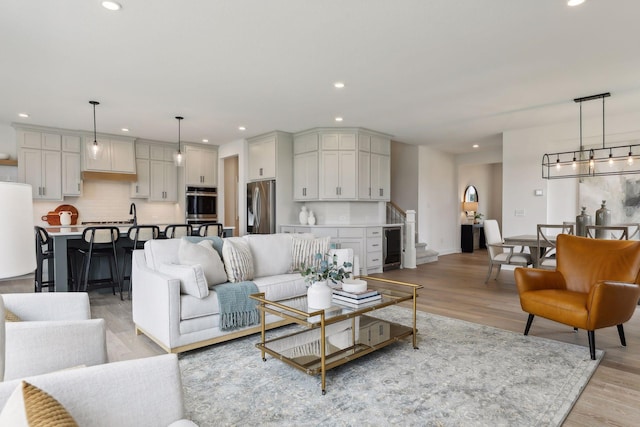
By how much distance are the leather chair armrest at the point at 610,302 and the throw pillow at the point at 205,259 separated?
2982mm

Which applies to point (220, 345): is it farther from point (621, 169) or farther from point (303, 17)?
point (621, 169)

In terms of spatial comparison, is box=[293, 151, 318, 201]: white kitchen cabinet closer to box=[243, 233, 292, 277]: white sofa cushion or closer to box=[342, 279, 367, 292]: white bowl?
box=[243, 233, 292, 277]: white sofa cushion

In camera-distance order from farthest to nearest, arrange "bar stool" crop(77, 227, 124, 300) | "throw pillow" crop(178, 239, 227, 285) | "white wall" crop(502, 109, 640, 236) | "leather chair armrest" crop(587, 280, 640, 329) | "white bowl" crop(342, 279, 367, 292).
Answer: "white wall" crop(502, 109, 640, 236) < "bar stool" crop(77, 227, 124, 300) < "throw pillow" crop(178, 239, 227, 285) < "white bowl" crop(342, 279, 367, 292) < "leather chair armrest" crop(587, 280, 640, 329)

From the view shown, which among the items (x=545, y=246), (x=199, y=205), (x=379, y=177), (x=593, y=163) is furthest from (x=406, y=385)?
(x=199, y=205)

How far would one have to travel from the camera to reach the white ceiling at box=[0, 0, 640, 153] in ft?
8.86

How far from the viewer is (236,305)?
9.86 feet

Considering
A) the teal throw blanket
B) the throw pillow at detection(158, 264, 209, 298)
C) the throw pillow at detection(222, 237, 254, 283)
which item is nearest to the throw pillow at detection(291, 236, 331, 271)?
the throw pillow at detection(222, 237, 254, 283)

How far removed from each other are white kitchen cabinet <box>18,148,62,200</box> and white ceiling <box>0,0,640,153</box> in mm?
745

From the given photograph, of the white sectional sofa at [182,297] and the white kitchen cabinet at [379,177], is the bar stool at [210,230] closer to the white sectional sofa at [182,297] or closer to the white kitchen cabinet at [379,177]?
the white sectional sofa at [182,297]

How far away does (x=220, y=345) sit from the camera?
302 centimetres

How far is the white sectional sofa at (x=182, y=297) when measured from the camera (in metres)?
2.74

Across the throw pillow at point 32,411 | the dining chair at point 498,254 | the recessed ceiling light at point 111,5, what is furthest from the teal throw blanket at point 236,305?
the dining chair at point 498,254

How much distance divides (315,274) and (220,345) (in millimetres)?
1095

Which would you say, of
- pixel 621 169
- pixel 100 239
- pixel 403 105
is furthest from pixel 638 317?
pixel 100 239
